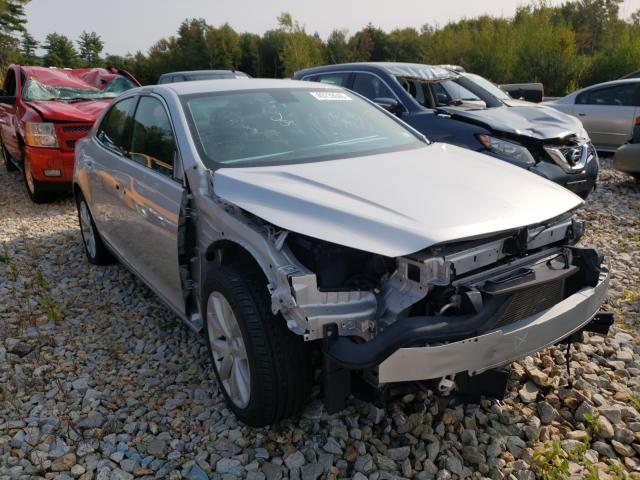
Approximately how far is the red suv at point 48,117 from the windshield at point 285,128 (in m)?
4.26

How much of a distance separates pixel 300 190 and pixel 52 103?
6250 millimetres

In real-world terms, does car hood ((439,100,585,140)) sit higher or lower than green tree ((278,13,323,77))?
lower

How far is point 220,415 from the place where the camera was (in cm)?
280

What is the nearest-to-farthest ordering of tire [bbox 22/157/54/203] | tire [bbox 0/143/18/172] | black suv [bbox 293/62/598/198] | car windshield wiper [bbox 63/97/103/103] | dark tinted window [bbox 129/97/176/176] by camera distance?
dark tinted window [bbox 129/97/176/176] → black suv [bbox 293/62/598/198] → tire [bbox 22/157/54/203] → car windshield wiper [bbox 63/97/103/103] → tire [bbox 0/143/18/172]

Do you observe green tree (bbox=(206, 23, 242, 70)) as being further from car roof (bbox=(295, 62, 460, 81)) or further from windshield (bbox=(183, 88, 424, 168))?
windshield (bbox=(183, 88, 424, 168))

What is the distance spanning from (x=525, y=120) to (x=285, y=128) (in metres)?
3.92

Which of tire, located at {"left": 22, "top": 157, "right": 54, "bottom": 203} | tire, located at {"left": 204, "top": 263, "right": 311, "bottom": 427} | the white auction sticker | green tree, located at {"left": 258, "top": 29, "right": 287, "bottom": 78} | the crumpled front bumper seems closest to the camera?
the crumpled front bumper

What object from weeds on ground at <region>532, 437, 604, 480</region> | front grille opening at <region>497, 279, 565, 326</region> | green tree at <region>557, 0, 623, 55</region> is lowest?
weeds on ground at <region>532, 437, 604, 480</region>

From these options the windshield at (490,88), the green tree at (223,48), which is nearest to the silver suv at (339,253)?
the windshield at (490,88)

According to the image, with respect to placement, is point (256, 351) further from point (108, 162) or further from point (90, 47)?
point (90, 47)

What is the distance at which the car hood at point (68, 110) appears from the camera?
6805 mm

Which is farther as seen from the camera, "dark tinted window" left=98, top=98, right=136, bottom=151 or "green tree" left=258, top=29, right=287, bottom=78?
"green tree" left=258, top=29, right=287, bottom=78

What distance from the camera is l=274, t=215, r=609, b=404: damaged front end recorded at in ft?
6.65

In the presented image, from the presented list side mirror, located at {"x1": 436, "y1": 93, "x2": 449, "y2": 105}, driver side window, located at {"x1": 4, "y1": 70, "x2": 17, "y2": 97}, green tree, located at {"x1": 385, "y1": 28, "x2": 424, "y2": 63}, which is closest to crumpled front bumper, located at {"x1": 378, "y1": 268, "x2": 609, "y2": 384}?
side mirror, located at {"x1": 436, "y1": 93, "x2": 449, "y2": 105}
